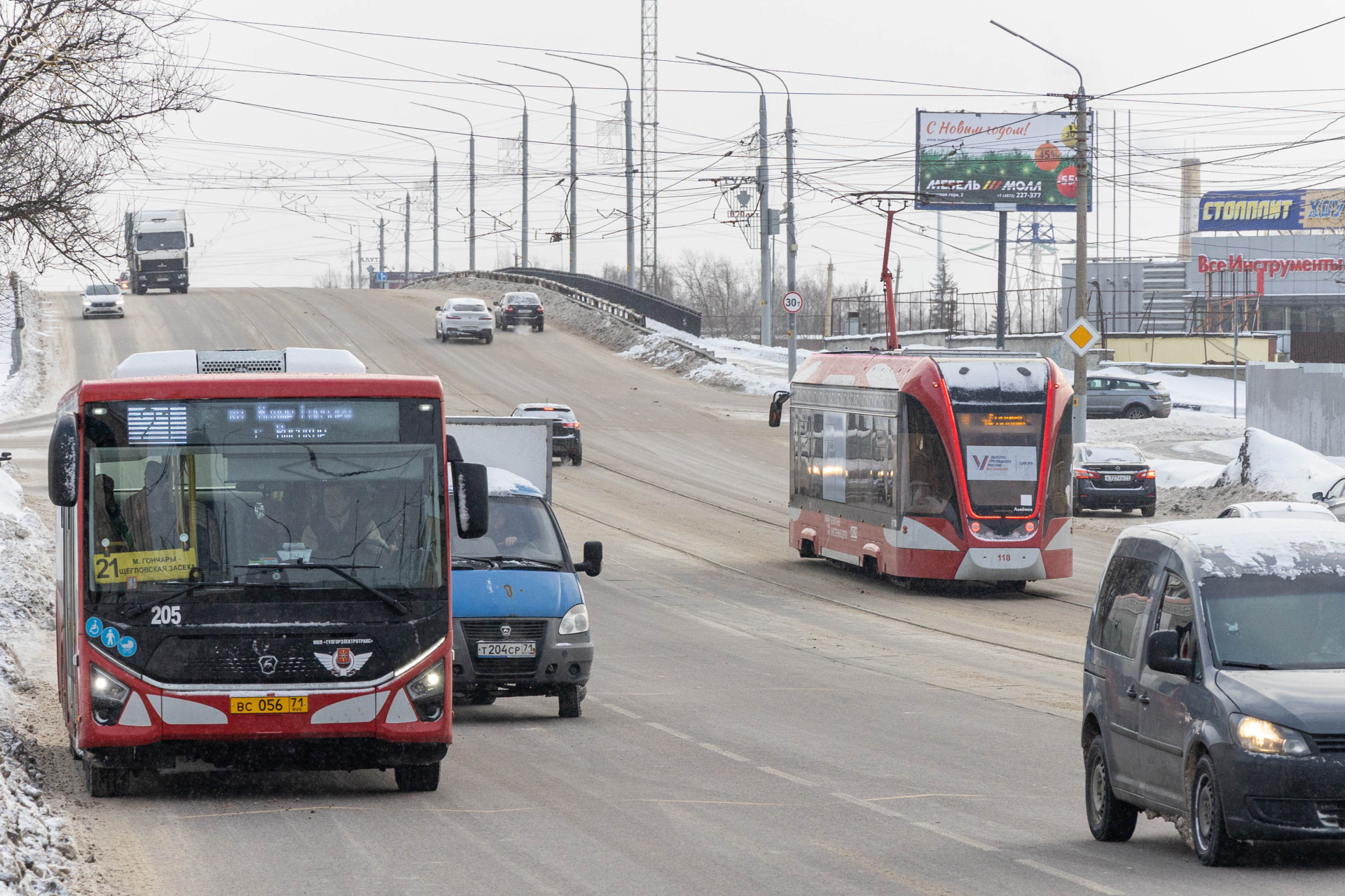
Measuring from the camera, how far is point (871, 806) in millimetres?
10023

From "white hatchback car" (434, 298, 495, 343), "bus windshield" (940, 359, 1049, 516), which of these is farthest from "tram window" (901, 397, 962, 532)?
"white hatchback car" (434, 298, 495, 343)

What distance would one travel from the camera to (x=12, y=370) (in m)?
49.5

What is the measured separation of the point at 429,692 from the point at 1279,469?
26.9m

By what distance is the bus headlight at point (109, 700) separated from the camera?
9.56m

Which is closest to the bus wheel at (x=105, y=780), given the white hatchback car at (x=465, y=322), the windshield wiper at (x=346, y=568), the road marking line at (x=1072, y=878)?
the windshield wiper at (x=346, y=568)

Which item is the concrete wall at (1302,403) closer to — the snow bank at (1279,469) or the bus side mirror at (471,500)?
the snow bank at (1279,469)

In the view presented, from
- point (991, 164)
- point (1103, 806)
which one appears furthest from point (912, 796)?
point (991, 164)

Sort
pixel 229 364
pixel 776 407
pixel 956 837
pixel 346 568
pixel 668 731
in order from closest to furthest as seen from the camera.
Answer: pixel 956 837
pixel 346 568
pixel 229 364
pixel 668 731
pixel 776 407

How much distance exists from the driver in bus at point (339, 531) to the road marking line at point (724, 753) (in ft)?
11.2

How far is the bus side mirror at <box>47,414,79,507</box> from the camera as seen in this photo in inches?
371

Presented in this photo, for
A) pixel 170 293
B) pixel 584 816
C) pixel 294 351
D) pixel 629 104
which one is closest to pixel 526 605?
pixel 294 351

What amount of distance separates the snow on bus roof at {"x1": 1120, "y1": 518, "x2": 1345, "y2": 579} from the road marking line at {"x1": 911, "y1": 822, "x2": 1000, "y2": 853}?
5.85 ft

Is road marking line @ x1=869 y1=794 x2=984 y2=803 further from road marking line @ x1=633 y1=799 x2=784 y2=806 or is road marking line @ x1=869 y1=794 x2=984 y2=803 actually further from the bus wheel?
the bus wheel

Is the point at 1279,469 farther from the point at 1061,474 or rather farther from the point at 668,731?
the point at 668,731
